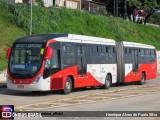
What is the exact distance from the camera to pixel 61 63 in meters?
21.5

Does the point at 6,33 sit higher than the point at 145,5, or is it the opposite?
the point at 145,5

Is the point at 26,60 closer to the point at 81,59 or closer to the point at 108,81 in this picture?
the point at 81,59

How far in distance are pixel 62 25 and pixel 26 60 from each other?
78.6 feet

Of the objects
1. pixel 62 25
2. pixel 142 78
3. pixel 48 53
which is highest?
pixel 62 25

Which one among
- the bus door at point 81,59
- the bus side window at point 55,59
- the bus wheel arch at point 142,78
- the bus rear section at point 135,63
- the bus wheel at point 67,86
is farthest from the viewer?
the bus wheel arch at point 142,78

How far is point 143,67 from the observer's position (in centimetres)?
3225

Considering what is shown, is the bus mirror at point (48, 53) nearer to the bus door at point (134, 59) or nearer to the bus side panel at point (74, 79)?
the bus side panel at point (74, 79)

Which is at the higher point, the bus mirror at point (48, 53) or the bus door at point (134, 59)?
the bus mirror at point (48, 53)

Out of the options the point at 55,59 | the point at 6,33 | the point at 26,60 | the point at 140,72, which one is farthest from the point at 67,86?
the point at 6,33

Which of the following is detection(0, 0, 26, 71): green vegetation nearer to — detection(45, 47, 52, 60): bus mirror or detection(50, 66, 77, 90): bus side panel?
detection(50, 66, 77, 90): bus side panel

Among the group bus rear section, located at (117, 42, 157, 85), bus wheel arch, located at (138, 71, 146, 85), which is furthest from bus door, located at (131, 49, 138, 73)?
bus wheel arch, located at (138, 71, 146, 85)

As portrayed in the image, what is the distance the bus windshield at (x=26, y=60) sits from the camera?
20516 mm

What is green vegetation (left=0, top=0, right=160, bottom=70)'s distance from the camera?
3846cm

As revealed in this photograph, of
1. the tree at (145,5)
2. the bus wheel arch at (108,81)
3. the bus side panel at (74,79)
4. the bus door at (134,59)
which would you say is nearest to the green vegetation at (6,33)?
the bus wheel arch at (108,81)
